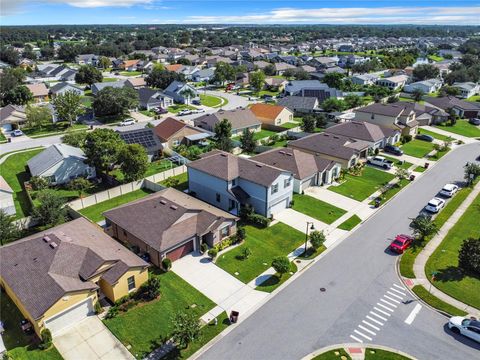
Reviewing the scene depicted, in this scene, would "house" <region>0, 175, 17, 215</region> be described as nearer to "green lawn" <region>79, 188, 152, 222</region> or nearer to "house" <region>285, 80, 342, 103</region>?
"green lawn" <region>79, 188, 152, 222</region>

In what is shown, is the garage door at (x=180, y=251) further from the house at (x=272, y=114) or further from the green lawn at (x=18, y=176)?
the house at (x=272, y=114)

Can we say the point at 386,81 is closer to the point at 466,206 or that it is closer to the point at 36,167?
the point at 466,206

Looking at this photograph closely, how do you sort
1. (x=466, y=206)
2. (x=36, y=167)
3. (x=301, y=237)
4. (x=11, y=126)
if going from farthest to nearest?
A: (x=11, y=126) → (x=36, y=167) → (x=466, y=206) → (x=301, y=237)

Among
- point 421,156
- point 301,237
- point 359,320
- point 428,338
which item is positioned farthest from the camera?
point 421,156

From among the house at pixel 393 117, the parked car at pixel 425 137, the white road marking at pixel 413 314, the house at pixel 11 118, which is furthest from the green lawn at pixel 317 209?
the house at pixel 11 118

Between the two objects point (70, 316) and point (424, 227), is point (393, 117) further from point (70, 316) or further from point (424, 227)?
point (70, 316)

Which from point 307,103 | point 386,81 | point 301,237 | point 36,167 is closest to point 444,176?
point 301,237
